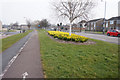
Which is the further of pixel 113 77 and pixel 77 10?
pixel 77 10

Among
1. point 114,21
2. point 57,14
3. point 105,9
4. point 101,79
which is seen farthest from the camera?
point 114,21

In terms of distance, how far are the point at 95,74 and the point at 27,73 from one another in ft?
8.21

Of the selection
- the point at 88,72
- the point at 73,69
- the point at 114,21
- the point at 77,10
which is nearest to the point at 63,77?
the point at 73,69

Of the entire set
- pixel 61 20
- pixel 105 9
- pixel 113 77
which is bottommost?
pixel 113 77

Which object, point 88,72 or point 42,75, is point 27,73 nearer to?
point 42,75

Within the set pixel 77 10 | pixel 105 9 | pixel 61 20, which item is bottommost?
pixel 61 20

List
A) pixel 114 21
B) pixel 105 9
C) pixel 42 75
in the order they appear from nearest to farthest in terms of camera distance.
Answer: pixel 42 75 → pixel 105 9 → pixel 114 21

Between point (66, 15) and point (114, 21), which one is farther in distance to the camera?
point (114, 21)

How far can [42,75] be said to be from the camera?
3074 millimetres

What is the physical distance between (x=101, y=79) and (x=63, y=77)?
1.24m

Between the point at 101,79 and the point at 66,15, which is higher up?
the point at 66,15

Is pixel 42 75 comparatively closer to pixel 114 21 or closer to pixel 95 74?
pixel 95 74

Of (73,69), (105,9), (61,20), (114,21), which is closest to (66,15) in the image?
(61,20)

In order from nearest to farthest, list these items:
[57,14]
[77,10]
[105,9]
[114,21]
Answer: [77,10] → [57,14] → [105,9] → [114,21]
